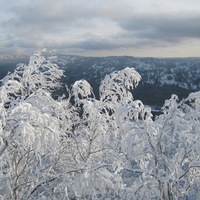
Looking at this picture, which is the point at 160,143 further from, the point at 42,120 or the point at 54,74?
the point at 54,74

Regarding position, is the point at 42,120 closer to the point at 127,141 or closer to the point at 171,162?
the point at 127,141

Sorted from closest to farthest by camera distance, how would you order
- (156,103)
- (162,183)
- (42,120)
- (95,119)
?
1. (42,120)
2. (162,183)
3. (95,119)
4. (156,103)

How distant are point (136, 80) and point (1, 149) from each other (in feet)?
17.1

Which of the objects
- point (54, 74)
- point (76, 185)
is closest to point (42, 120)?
point (76, 185)

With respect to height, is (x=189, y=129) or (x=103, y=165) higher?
(x=189, y=129)

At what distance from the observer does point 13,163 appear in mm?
9094

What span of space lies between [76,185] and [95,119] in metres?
4.83

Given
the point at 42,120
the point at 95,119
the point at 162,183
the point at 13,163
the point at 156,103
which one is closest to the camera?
the point at 42,120

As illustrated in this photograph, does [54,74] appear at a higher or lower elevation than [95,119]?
higher

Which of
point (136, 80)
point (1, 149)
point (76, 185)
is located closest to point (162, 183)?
point (76, 185)

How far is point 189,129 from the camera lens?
7043 mm

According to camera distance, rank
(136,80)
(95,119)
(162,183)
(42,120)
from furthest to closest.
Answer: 1. (95,119)
2. (136,80)
3. (162,183)
4. (42,120)

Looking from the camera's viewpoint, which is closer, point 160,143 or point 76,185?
point 76,185

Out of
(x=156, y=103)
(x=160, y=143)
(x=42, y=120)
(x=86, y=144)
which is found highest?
(x=42, y=120)
